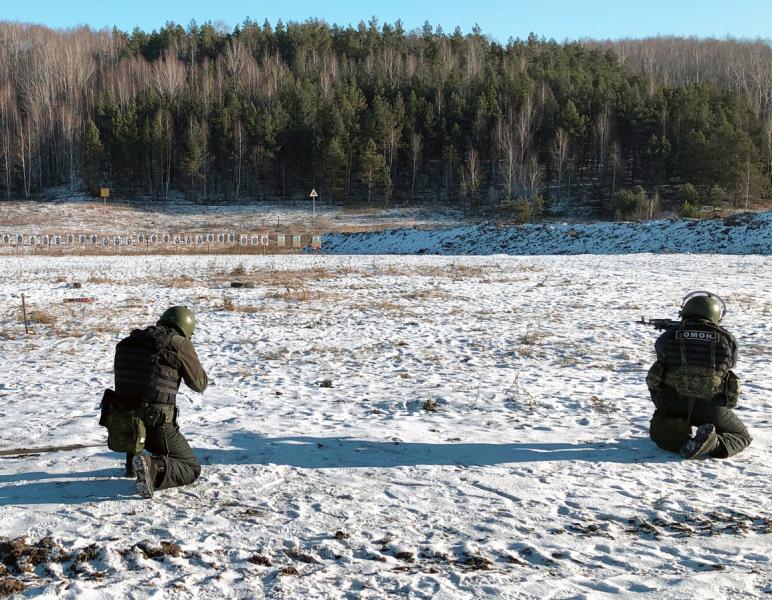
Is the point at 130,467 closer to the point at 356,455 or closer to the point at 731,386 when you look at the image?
the point at 356,455

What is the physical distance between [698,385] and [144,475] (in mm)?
4431

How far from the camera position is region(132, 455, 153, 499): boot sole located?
4.52 m

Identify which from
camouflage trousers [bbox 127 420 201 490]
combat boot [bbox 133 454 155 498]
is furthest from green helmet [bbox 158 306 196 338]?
combat boot [bbox 133 454 155 498]

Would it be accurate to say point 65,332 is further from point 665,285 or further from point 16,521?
point 665,285

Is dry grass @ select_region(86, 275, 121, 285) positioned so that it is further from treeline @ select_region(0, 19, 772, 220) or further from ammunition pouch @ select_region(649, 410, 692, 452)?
treeline @ select_region(0, 19, 772, 220)

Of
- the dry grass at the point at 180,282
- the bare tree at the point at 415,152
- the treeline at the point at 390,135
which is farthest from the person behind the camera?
the bare tree at the point at 415,152

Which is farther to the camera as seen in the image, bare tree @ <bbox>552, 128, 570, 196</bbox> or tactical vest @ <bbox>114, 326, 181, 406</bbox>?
bare tree @ <bbox>552, 128, 570, 196</bbox>

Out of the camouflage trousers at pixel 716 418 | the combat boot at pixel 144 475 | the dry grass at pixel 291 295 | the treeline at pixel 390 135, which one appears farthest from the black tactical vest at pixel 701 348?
the treeline at pixel 390 135

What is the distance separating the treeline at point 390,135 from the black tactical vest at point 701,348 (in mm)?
48043

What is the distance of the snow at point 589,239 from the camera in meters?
29.6

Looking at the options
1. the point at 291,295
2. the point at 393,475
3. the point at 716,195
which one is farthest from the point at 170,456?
the point at 716,195

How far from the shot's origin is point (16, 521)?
4.22m

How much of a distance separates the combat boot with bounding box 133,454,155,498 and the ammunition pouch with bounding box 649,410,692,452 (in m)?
4.27

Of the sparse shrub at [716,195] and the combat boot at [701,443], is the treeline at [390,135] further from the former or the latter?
the combat boot at [701,443]
